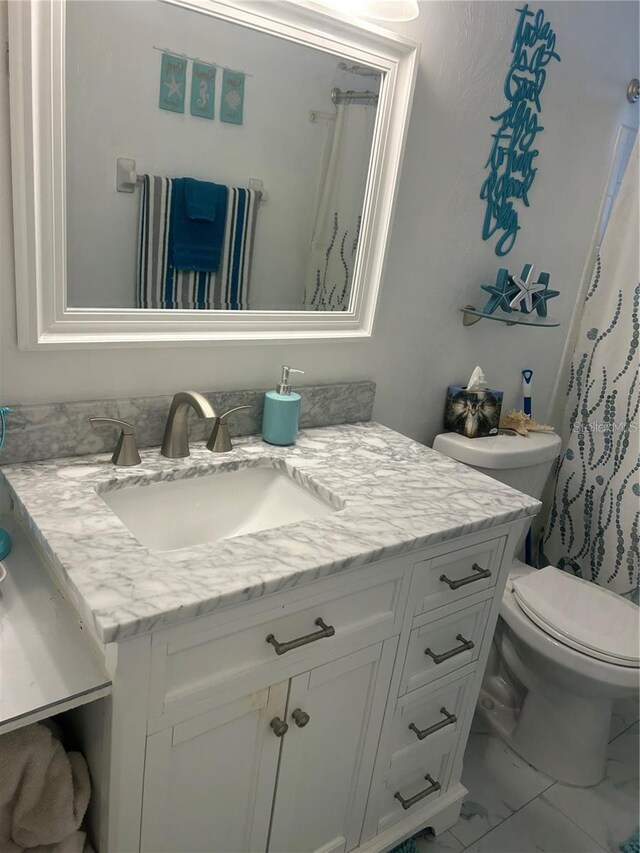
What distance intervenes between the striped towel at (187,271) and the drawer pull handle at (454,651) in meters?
0.81

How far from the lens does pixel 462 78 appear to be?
151 centimetres

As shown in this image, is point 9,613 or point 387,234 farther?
point 387,234

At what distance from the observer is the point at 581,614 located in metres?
1.72

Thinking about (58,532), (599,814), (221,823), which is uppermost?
(58,532)

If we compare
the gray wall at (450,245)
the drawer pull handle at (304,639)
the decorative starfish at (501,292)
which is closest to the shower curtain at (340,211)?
the gray wall at (450,245)

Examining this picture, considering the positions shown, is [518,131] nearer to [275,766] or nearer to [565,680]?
[565,680]

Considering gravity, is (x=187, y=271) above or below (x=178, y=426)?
above

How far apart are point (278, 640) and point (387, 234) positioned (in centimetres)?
95

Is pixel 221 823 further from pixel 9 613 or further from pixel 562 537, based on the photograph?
pixel 562 537

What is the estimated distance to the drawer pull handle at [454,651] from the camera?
1.26m

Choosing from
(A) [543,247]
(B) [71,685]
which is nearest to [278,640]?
(B) [71,685]

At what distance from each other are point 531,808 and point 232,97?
5.92ft

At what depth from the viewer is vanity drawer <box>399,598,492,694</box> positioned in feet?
4.05

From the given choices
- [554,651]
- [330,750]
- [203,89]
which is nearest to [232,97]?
[203,89]
